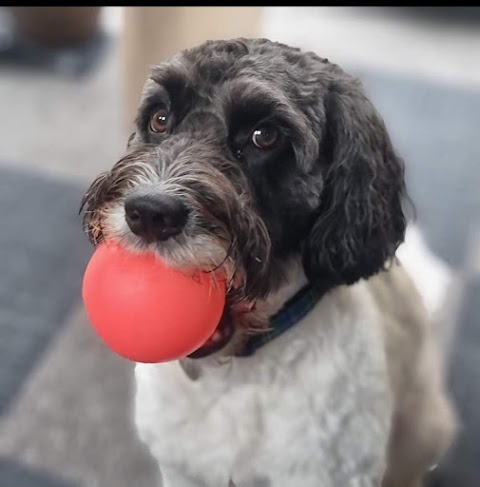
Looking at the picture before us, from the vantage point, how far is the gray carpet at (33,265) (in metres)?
1.91

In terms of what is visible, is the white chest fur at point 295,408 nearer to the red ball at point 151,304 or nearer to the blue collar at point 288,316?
the blue collar at point 288,316

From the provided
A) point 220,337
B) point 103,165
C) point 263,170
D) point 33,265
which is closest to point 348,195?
point 263,170

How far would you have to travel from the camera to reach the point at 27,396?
1.81 m

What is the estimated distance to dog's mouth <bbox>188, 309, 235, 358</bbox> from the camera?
1.17m

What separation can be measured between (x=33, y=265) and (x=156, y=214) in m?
1.23

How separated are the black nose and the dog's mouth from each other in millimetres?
A: 223

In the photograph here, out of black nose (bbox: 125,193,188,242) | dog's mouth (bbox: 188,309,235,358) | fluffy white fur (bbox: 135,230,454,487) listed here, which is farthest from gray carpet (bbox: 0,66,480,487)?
black nose (bbox: 125,193,188,242)

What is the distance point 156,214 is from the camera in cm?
97

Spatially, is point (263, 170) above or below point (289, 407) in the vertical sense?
above

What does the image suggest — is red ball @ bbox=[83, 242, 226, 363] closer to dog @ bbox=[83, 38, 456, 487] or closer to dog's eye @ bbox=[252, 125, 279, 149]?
dog @ bbox=[83, 38, 456, 487]

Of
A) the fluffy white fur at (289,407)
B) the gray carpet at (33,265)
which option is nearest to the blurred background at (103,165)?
the gray carpet at (33,265)

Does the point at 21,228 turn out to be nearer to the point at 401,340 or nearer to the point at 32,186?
the point at 32,186

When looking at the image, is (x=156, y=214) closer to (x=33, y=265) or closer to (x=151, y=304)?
(x=151, y=304)

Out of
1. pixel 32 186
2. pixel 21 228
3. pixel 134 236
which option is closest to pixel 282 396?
pixel 134 236
